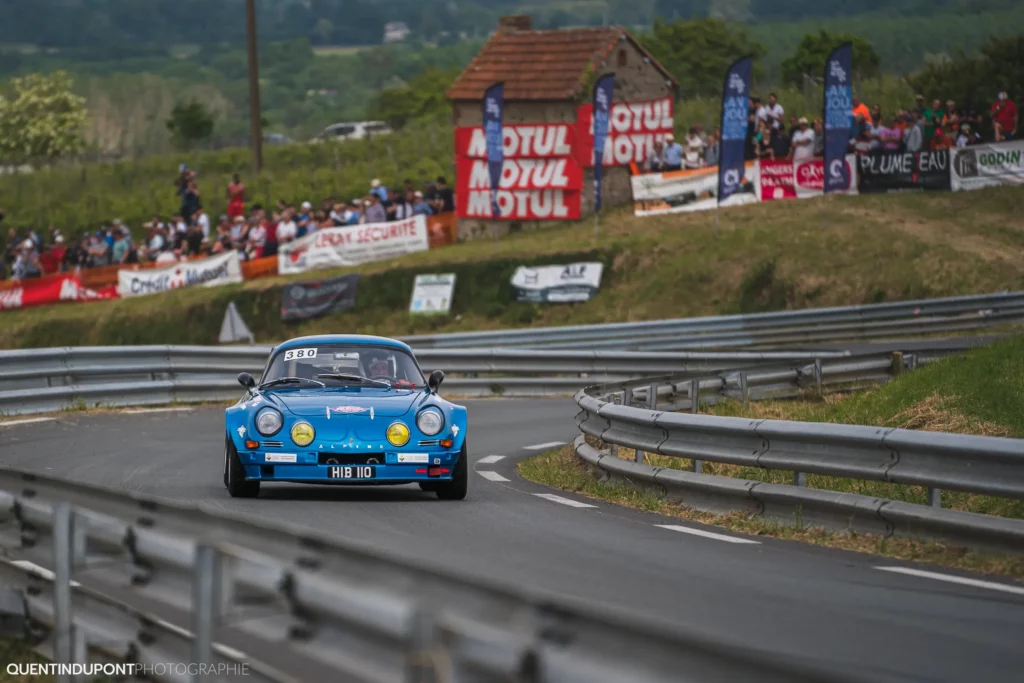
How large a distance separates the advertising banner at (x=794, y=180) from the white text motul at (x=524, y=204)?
21.4 feet

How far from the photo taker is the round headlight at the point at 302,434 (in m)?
11.4

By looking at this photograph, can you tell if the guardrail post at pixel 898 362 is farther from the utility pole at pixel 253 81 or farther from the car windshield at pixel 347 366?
the utility pole at pixel 253 81

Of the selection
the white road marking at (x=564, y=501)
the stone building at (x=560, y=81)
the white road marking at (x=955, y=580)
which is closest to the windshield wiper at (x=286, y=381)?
the white road marking at (x=564, y=501)

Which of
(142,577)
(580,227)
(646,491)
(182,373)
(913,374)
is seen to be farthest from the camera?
(580,227)

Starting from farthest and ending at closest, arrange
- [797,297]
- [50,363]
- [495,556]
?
[797,297], [50,363], [495,556]

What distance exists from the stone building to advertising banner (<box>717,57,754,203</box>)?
25.6ft

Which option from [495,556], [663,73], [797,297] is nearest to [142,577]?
[495,556]

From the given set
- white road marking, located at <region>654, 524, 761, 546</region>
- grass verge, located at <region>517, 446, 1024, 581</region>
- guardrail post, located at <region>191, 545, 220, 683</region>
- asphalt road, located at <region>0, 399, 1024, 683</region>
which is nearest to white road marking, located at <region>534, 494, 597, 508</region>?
asphalt road, located at <region>0, 399, 1024, 683</region>

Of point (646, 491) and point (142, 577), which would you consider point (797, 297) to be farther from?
point (142, 577)

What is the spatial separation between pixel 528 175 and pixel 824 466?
32.0 metres

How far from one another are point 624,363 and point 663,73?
808 inches

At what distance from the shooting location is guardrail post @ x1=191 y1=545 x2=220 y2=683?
4934 millimetres

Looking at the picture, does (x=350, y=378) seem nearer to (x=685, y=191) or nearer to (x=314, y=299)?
(x=314, y=299)

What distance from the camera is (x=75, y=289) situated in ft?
133
